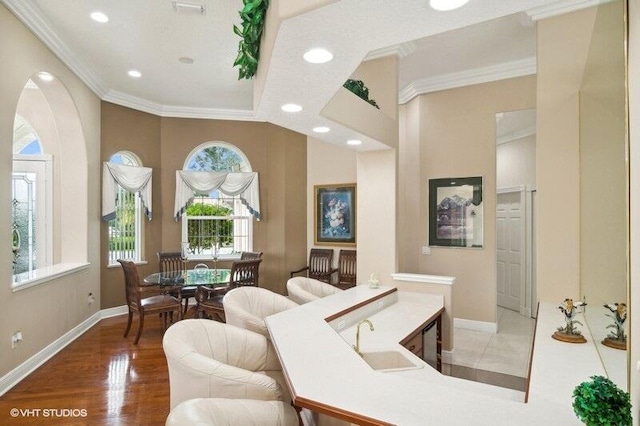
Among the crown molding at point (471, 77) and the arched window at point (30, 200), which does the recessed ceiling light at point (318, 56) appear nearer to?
the crown molding at point (471, 77)

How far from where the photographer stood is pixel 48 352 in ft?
12.1

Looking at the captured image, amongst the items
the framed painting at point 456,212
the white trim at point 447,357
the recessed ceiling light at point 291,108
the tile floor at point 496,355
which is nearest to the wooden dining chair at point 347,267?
the framed painting at point 456,212

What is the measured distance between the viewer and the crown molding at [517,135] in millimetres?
5633

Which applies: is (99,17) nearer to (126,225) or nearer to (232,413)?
(126,225)

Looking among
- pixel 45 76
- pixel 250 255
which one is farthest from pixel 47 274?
pixel 250 255

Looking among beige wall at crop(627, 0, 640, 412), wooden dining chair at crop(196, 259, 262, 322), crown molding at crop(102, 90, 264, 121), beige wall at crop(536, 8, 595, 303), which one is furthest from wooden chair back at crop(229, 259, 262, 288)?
beige wall at crop(627, 0, 640, 412)

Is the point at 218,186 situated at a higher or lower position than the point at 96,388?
higher

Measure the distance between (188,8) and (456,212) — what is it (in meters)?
4.04

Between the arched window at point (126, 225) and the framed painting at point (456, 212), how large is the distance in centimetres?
471

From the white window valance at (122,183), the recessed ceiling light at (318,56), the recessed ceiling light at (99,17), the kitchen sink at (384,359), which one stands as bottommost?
the kitchen sink at (384,359)

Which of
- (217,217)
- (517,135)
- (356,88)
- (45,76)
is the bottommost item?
(217,217)

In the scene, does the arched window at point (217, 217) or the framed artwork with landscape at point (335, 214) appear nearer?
the framed artwork with landscape at point (335, 214)

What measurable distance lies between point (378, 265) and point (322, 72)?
254cm

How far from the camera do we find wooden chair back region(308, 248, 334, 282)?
6.07 metres
